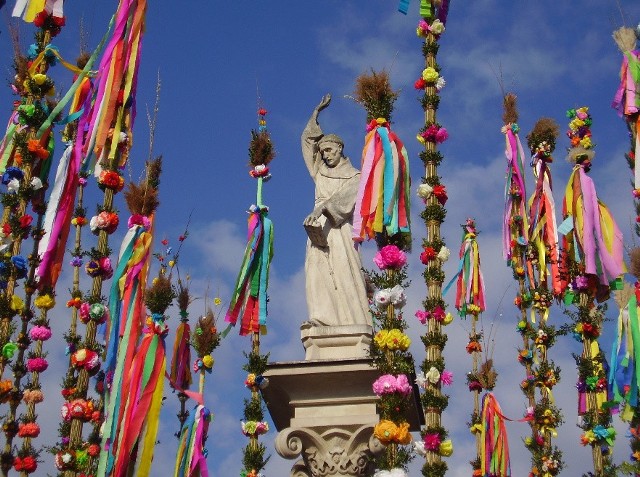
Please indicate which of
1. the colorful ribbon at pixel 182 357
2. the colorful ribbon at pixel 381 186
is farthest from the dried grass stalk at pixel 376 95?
the colorful ribbon at pixel 182 357

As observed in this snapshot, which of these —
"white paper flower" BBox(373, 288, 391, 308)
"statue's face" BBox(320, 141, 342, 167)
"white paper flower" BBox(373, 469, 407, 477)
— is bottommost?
"white paper flower" BBox(373, 469, 407, 477)

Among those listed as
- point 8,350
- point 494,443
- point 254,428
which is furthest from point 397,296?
point 494,443

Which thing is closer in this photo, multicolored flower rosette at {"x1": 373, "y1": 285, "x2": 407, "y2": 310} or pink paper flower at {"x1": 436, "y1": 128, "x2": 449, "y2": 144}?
multicolored flower rosette at {"x1": 373, "y1": 285, "x2": 407, "y2": 310}

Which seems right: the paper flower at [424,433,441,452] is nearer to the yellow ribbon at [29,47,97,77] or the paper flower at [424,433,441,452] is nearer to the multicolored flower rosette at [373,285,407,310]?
the multicolored flower rosette at [373,285,407,310]

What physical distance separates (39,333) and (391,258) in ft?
26.0

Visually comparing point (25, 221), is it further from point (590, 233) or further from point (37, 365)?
point (590, 233)

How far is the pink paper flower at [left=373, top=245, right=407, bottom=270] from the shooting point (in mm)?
9773

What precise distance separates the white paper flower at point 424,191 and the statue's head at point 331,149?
1.29 m

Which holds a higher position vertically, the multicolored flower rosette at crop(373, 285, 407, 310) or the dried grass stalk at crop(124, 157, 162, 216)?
the dried grass stalk at crop(124, 157, 162, 216)

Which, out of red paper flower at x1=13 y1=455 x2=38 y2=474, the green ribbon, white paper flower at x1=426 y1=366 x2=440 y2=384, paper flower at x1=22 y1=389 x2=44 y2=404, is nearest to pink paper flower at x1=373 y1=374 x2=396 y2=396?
white paper flower at x1=426 y1=366 x2=440 y2=384

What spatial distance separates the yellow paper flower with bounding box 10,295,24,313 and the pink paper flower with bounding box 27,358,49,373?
10.6ft

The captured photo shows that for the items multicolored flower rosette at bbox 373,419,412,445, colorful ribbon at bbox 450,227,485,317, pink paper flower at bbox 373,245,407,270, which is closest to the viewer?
multicolored flower rosette at bbox 373,419,412,445

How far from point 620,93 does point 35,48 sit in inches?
357

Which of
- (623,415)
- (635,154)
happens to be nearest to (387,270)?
(623,415)
